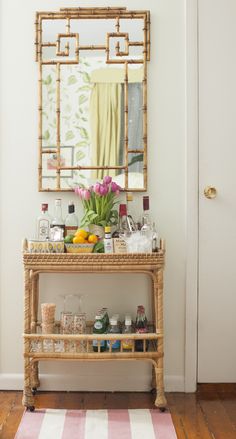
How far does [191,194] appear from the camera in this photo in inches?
107

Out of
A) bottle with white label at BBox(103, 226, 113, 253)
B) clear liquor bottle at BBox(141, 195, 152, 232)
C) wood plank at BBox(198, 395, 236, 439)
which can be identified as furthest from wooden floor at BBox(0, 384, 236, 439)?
clear liquor bottle at BBox(141, 195, 152, 232)

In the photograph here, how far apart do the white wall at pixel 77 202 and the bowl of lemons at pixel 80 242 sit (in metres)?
0.29

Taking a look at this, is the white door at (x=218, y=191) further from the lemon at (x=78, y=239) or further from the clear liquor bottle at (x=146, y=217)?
the lemon at (x=78, y=239)

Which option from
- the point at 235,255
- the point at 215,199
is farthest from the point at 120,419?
the point at 215,199

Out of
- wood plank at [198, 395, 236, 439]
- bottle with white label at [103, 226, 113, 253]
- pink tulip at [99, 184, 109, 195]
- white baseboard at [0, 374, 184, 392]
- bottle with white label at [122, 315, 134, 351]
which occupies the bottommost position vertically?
wood plank at [198, 395, 236, 439]

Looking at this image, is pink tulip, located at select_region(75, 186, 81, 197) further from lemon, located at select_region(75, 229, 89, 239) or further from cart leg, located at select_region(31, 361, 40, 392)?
cart leg, located at select_region(31, 361, 40, 392)

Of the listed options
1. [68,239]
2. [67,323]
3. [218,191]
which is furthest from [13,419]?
[218,191]

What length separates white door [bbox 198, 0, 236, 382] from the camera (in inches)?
107

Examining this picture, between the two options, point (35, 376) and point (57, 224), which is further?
point (35, 376)

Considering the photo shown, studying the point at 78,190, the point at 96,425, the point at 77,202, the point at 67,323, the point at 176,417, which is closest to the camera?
the point at 96,425

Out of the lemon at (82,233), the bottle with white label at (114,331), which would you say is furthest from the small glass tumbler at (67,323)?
the lemon at (82,233)

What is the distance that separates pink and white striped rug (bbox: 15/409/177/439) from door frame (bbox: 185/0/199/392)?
404mm

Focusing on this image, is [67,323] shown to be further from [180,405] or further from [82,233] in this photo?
[180,405]

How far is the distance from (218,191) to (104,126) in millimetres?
673
